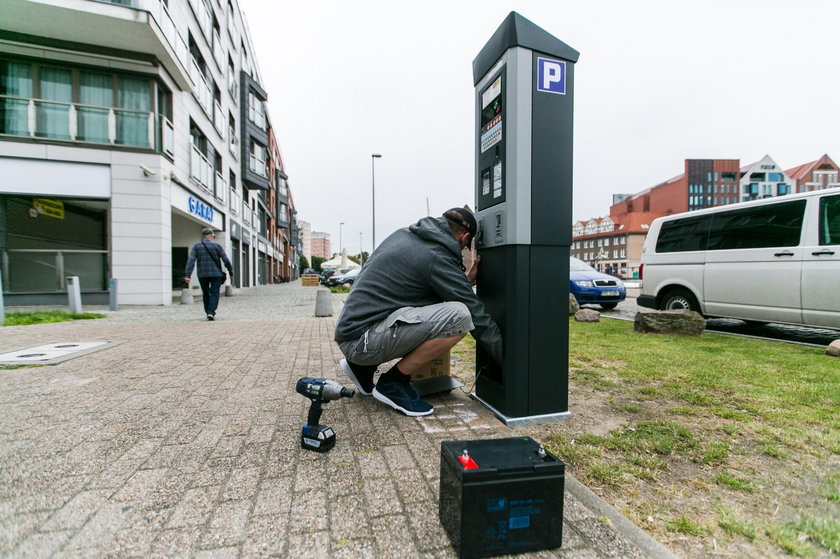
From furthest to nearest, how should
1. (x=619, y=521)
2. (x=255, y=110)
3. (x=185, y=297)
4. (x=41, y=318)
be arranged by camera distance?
(x=255, y=110) → (x=185, y=297) → (x=41, y=318) → (x=619, y=521)

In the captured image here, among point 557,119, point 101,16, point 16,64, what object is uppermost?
point 101,16

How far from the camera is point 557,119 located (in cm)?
254

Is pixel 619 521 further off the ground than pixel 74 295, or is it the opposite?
pixel 74 295

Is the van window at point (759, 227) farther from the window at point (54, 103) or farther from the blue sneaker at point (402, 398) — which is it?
the window at point (54, 103)

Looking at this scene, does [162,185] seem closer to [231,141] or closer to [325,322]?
[325,322]

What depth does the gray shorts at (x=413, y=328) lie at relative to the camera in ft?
8.41

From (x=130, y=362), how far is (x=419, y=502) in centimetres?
400

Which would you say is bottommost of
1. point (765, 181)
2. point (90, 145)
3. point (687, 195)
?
point (90, 145)

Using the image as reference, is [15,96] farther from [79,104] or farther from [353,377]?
[353,377]

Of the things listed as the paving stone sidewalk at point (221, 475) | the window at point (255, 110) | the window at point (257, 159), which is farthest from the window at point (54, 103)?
the window at point (255, 110)

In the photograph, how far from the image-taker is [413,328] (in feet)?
8.41

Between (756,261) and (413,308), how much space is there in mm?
5948

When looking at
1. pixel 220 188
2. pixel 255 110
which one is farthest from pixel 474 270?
pixel 255 110

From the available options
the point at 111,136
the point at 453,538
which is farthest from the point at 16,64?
the point at 453,538
